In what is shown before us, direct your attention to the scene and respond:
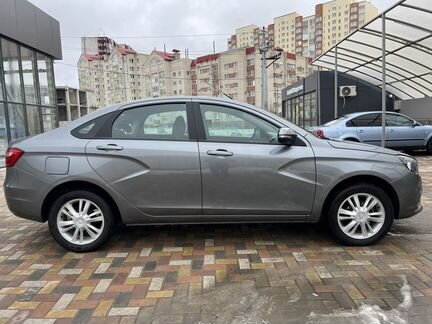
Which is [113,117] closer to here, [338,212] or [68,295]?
[68,295]

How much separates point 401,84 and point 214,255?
A: 15641 mm

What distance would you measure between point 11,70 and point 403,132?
1245 cm

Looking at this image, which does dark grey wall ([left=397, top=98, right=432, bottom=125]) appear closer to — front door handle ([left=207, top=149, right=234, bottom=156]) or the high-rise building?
front door handle ([left=207, top=149, right=234, bottom=156])

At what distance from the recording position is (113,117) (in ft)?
12.7

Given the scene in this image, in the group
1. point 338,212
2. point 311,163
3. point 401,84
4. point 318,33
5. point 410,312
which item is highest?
point 318,33

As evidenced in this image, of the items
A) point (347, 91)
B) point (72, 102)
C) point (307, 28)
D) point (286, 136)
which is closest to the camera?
point (286, 136)

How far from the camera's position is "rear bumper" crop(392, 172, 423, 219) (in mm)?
3812

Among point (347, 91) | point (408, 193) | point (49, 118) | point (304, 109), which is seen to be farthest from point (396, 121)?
point (49, 118)

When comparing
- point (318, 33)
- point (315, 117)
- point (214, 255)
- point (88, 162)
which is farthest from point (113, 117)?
point (318, 33)

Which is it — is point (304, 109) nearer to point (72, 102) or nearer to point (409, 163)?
point (409, 163)

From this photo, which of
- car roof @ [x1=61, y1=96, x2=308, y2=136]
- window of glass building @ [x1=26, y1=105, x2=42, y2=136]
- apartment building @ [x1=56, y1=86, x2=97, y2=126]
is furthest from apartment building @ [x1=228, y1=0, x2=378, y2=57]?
car roof @ [x1=61, y1=96, x2=308, y2=136]

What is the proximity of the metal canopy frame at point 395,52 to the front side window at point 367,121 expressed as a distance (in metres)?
1.49

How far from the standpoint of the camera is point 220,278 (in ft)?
10.6

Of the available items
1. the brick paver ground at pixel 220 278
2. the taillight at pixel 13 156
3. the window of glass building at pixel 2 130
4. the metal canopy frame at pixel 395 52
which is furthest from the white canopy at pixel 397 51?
the window of glass building at pixel 2 130
